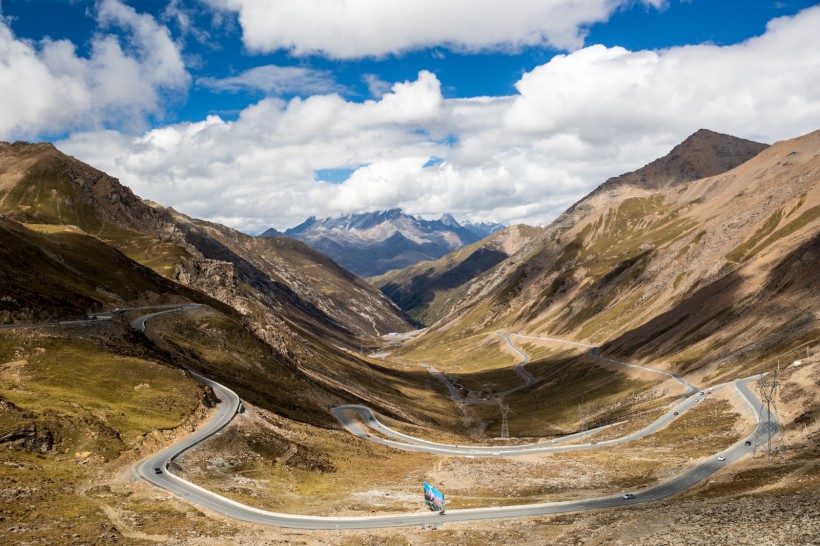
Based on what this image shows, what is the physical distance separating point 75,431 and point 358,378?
128 metres

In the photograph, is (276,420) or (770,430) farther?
(276,420)

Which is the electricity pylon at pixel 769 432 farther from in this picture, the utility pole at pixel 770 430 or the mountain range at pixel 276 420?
the mountain range at pixel 276 420

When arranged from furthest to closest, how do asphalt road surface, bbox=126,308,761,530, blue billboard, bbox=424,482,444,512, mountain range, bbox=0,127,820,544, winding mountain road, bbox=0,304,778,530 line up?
blue billboard, bbox=424,482,444,512
winding mountain road, bbox=0,304,778,530
asphalt road surface, bbox=126,308,761,530
mountain range, bbox=0,127,820,544

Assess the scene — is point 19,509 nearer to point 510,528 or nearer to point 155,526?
point 155,526

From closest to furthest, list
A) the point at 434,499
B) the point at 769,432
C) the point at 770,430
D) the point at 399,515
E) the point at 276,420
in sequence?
the point at 399,515, the point at 434,499, the point at 769,432, the point at 770,430, the point at 276,420

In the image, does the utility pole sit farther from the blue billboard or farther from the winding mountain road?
the blue billboard

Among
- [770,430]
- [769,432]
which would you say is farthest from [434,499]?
[770,430]

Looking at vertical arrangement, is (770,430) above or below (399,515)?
below

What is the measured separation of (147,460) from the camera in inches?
2379

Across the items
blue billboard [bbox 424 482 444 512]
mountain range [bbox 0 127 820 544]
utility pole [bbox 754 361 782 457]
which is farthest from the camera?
utility pole [bbox 754 361 782 457]

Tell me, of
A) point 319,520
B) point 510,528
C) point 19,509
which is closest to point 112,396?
point 19,509

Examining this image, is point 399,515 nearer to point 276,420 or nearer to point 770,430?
point 276,420

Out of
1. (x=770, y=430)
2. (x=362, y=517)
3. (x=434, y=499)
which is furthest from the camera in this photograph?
(x=770, y=430)

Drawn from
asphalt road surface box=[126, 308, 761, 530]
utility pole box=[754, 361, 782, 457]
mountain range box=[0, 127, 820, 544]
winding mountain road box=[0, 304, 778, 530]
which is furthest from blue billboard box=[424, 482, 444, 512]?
utility pole box=[754, 361, 782, 457]
